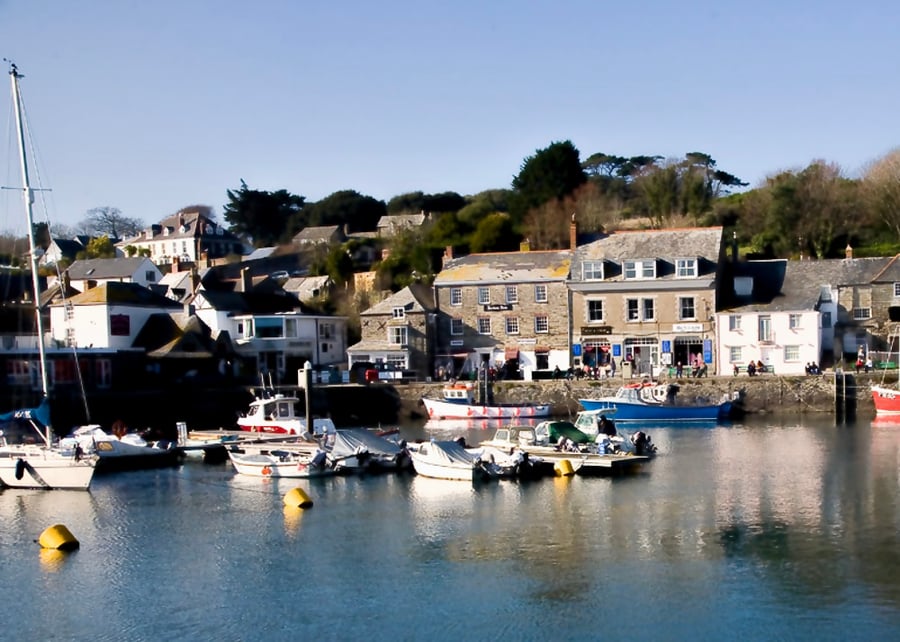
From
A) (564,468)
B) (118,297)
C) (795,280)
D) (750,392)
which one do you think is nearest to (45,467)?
(564,468)

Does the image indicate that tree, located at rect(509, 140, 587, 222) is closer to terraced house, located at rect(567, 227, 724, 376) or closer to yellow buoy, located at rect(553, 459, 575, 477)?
terraced house, located at rect(567, 227, 724, 376)

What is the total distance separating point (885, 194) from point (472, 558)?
62.1m

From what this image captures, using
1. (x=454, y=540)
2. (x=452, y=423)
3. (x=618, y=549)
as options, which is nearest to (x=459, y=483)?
(x=454, y=540)

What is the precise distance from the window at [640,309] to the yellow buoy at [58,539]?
1716 inches

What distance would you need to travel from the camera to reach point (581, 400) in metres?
59.3

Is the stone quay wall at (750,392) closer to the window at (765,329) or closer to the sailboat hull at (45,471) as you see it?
the window at (765,329)

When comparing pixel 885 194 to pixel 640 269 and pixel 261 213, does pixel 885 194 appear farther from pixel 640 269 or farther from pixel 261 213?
pixel 261 213

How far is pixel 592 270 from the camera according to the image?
6756cm

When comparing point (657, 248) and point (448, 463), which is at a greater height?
point (657, 248)

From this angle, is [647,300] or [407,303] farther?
[407,303]

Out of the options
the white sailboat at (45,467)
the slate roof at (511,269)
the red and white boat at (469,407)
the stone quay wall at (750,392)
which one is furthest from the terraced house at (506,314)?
the white sailboat at (45,467)

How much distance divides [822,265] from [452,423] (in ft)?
81.3

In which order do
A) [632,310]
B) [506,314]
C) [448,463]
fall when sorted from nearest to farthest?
1. [448,463]
2. [632,310]
3. [506,314]

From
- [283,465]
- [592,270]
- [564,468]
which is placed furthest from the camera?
[592,270]
